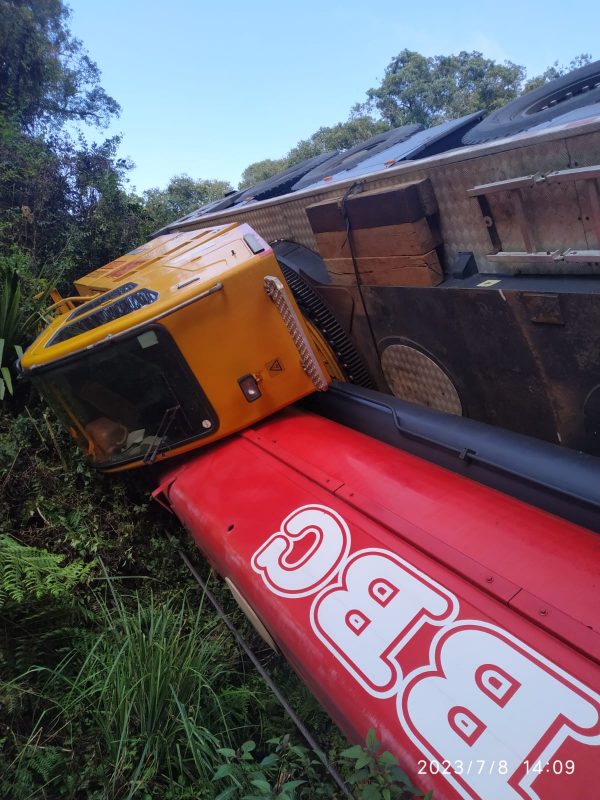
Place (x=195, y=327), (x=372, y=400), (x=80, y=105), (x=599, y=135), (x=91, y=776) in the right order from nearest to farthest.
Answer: (x=599, y=135)
(x=91, y=776)
(x=195, y=327)
(x=372, y=400)
(x=80, y=105)

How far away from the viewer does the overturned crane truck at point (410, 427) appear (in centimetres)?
135

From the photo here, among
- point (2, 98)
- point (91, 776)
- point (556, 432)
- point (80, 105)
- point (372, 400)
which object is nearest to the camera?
point (91, 776)

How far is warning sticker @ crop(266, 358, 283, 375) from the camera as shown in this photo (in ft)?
8.93

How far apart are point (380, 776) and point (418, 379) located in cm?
203

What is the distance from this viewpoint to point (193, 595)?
286cm

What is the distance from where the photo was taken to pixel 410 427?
8.21 ft

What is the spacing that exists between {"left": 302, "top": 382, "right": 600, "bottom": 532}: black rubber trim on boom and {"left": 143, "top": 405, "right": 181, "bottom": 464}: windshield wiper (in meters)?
0.94

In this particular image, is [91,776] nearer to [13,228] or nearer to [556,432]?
[556,432]

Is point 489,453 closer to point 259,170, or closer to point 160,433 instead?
point 160,433

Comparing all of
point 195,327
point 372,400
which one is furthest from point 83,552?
point 372,400

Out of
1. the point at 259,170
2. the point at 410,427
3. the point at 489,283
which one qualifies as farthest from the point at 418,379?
the point at 259,170

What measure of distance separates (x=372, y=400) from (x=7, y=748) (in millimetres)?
2114

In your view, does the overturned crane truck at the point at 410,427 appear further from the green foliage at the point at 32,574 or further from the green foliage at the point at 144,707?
the green foliage at the point at 32,574

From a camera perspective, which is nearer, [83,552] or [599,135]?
[599,135]
